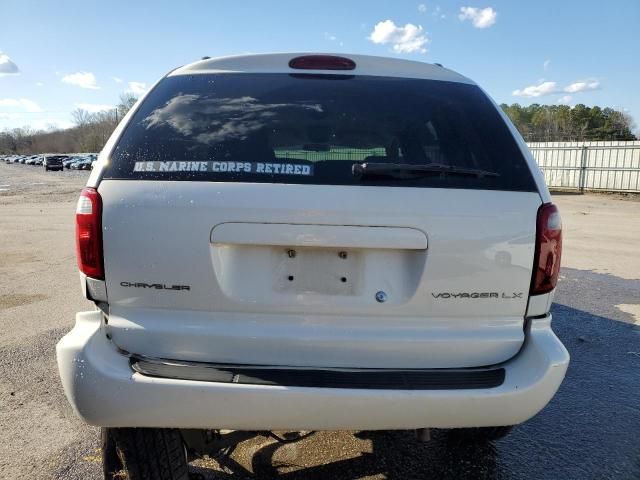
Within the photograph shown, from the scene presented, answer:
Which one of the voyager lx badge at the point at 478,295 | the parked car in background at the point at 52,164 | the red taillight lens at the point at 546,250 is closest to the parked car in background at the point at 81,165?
the parked car in background at the point at 52,164

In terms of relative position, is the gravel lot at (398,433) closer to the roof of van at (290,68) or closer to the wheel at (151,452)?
the wheel at (151,452)

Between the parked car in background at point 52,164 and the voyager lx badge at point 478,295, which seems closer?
the voyager lx badge at point 478,295

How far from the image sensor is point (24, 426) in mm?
3037

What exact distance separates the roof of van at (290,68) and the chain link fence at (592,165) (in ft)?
64.8

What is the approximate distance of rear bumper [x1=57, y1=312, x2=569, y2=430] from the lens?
1.79m

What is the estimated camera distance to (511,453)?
2.84 meters

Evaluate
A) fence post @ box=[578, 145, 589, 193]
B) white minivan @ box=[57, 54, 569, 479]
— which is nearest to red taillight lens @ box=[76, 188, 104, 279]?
white minivan @ box=[57, 54, 569, 479]

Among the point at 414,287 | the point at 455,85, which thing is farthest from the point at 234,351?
the point at 455,85

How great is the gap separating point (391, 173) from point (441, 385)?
827mm

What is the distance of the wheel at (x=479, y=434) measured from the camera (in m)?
2.64

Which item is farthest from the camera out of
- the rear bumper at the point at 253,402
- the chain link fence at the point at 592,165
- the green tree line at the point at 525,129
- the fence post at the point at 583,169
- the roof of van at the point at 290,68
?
the green tree line at the point at 525,129

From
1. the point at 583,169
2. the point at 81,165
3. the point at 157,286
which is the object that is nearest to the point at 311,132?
the point at 157,286

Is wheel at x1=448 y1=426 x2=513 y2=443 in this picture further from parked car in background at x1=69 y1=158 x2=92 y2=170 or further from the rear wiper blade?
parked car in background at x1=69 y1=158 x2=92 y2=170

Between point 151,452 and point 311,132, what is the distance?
151 centimetres
